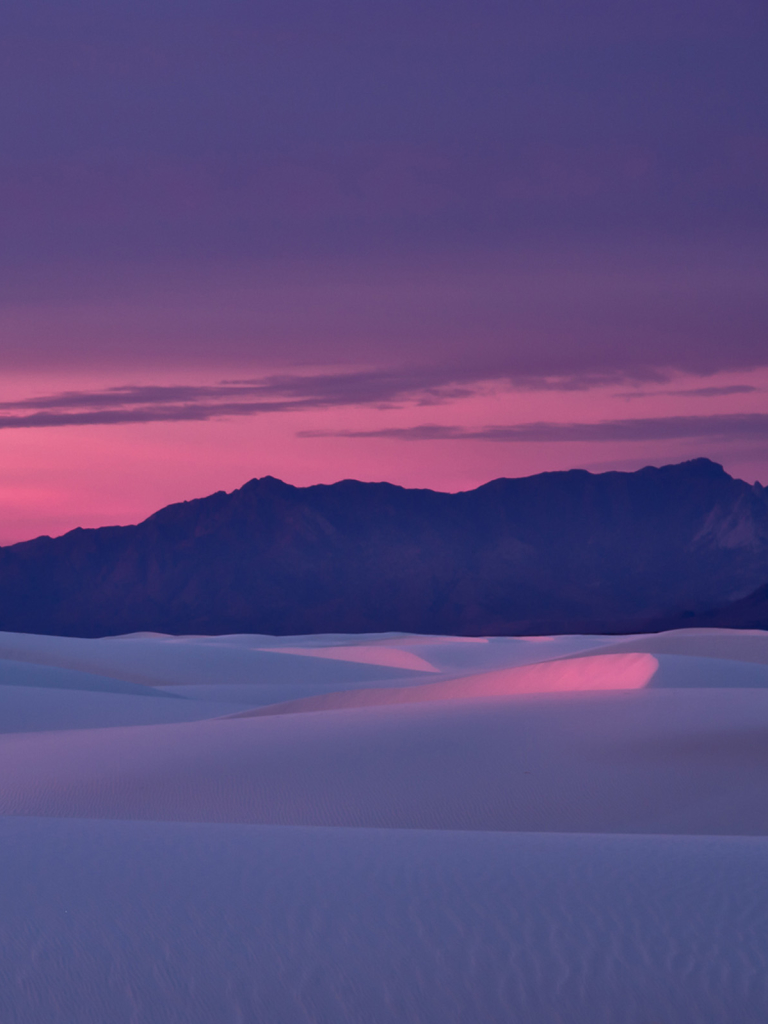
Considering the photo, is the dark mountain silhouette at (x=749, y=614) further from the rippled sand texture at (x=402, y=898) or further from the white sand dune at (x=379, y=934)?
the white sand dune at (x=379, y=934)

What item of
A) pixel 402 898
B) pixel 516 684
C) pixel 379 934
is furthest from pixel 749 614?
pixel 379 934

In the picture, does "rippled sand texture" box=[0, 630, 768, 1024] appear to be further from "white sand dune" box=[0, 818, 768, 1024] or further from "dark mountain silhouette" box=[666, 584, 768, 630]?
"dark mountain silhouette" box=[666, 584, 768, 630]

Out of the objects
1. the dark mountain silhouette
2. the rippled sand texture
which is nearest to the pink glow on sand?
the rippled sand texture

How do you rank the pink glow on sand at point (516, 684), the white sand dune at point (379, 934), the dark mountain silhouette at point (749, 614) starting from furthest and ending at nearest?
the dark mountain silhouette at point (749, 614), the pink glow on sand at point (516, 684), the white sand dune at point (379, 934)

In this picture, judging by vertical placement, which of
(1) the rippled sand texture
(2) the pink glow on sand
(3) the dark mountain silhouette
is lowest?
(3) the dark mountain silhouette

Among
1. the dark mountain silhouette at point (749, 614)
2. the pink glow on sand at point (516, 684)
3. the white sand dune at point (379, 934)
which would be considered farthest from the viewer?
the dark mountain silhouette at point (749, 614)

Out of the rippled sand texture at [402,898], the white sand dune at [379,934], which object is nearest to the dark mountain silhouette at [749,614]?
the rippled sand texture at [402,898]

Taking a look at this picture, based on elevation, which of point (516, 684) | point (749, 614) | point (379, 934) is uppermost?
point (379, 934)

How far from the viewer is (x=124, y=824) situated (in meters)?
4.06

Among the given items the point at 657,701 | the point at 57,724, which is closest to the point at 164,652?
the point at 57,724

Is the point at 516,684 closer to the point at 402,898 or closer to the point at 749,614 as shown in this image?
the point at 402,898

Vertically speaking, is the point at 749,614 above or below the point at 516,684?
below

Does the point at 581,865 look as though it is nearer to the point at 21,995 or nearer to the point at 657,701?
the point at 21,995

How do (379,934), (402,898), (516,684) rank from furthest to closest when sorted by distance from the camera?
1. (516,684)
2. (402,898)
3. (379,934)
